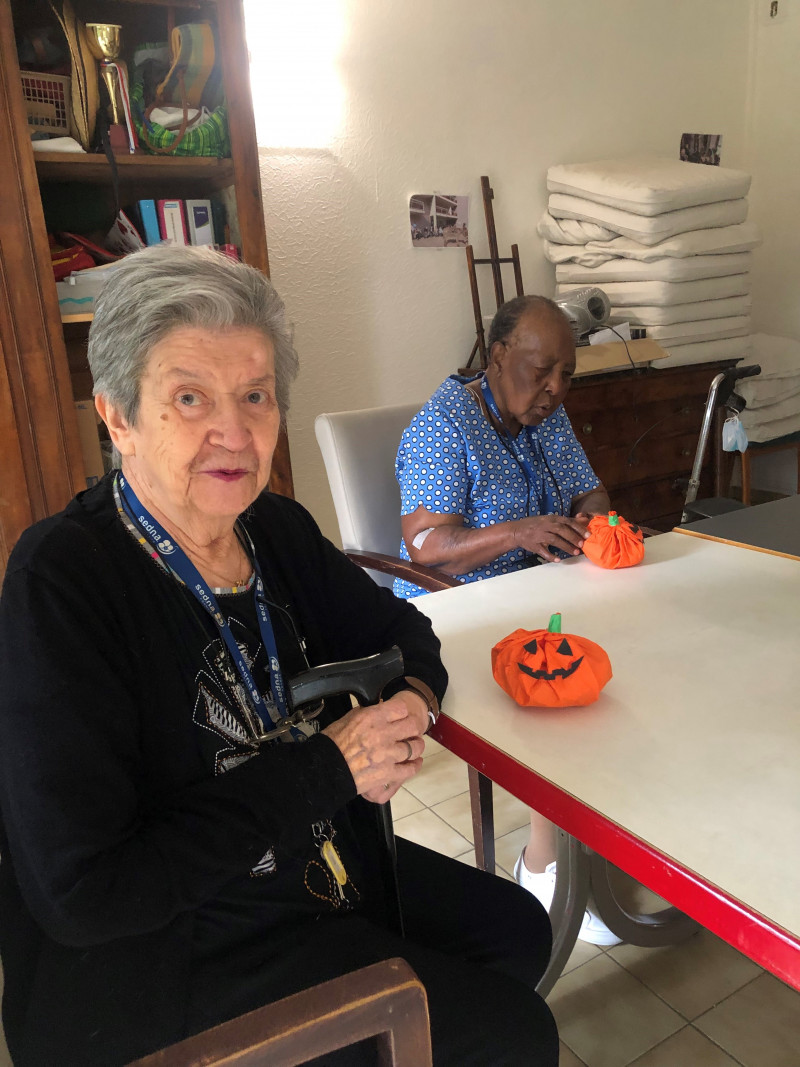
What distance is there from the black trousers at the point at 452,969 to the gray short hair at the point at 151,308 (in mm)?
672

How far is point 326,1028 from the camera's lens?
25.0 inches

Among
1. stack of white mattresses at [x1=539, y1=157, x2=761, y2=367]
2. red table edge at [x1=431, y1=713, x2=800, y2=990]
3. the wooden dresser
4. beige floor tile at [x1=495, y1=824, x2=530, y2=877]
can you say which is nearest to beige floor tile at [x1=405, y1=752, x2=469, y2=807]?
beige floor tile at [x1=495, y1=824, x2=530, y2=877]

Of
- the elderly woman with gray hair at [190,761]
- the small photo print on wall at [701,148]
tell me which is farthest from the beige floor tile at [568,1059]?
the small photo print on wall at [701,148]

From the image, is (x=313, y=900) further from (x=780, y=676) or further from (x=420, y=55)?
(x=420, y=55)

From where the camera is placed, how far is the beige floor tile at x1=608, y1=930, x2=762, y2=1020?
4.83 ft

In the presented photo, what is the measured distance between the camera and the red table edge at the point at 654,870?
1.99 ft

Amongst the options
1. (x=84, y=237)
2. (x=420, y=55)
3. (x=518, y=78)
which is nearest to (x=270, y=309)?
(x=84, y=237)

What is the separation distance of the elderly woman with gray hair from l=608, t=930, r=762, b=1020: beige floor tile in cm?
57

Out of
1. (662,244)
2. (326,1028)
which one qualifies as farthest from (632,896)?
(662,244)

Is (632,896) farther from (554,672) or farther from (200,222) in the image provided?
(200,222)

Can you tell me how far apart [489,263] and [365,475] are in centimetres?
184

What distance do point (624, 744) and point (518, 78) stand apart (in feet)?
10.9

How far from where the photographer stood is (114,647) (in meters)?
0.86

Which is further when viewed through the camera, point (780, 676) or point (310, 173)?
point (310, 173)
